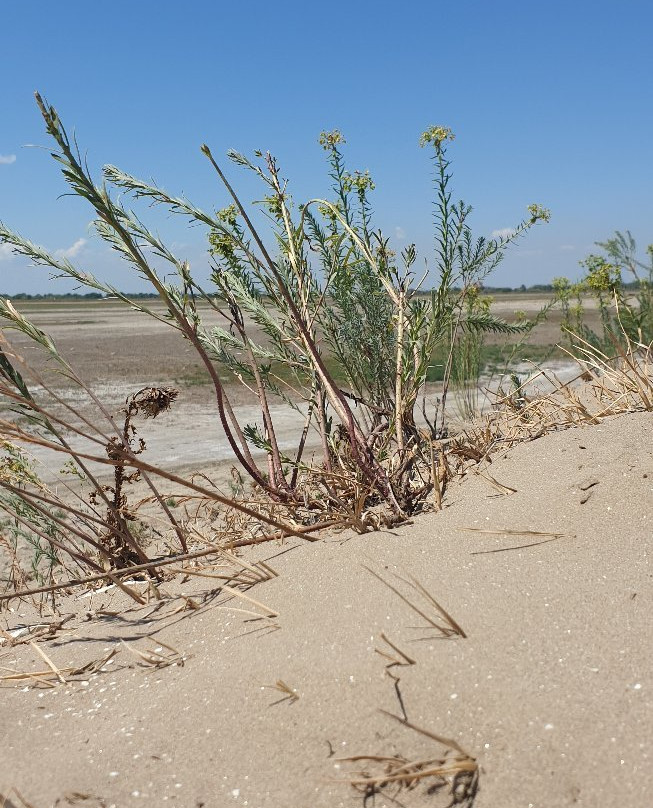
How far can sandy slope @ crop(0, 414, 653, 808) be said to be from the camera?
130 cm

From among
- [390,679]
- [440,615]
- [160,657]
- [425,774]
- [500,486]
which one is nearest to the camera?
[425,774]

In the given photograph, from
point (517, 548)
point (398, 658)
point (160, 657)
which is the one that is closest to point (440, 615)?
point (398, 658)

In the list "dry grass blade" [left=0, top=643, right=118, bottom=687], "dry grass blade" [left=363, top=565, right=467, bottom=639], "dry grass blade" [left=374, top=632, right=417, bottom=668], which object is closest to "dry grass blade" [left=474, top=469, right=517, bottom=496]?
"dry grass blade" [left=363, top=565, right=467, bottom=639]

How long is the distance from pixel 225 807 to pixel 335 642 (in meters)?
0.41

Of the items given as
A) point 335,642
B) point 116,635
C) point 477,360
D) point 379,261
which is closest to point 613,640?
point 335,642

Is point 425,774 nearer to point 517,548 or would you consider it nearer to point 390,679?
point 390,679

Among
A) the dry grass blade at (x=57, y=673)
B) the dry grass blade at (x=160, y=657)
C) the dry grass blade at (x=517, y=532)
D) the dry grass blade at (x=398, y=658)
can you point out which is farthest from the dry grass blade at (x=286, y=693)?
the dry grass blade at (x=517, y=532)

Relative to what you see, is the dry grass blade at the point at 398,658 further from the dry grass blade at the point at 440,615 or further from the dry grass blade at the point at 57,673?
the dry grass blade at the point at 57,673

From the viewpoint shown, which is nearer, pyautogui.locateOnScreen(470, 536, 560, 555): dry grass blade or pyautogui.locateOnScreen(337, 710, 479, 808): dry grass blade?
pyautogui.locateOnScreen(337, 710, 479, 808): dry grass blade

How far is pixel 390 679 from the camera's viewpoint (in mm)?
1500

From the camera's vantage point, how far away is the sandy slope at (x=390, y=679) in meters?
1.30

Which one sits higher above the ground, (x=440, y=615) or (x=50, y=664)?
(x=440, y=615)

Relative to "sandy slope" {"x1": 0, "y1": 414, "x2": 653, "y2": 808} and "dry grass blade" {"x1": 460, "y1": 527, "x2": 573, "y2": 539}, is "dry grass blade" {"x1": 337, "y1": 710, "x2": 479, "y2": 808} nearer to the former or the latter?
"sandy slope" {"x1": 0, "y1": 414, "x2": 653, "y2": 808}

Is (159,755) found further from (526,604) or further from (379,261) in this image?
(379,261)
